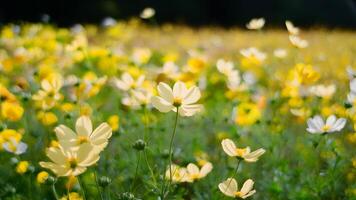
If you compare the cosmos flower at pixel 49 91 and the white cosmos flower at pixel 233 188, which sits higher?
the white cosmos flower at pixel 233 188

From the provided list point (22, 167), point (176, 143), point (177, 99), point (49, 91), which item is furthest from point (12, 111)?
point (177, 99)

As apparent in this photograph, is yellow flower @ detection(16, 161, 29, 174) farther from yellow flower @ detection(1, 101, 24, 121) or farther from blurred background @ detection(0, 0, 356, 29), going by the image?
blurred background @ detection(0, 0, 356, 29)

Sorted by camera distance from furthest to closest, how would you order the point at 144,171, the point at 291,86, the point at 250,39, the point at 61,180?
the point at 250,39, the point at 291,86, the point at 61,180, the point at 144,171

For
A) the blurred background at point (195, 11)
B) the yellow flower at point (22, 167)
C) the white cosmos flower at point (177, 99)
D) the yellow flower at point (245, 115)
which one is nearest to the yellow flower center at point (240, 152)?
the white cosmos flower at point (177, 99)

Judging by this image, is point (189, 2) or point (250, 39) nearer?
point (250, 39)

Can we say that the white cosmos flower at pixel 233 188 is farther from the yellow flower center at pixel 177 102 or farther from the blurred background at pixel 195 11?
the blurred background at pixel 195 11

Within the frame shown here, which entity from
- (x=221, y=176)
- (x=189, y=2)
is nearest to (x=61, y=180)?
(x=221, y=176)

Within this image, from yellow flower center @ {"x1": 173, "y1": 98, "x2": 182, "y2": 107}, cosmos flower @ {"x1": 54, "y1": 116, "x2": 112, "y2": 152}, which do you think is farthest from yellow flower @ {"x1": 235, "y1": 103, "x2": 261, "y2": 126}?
cosmos flower @ {"x1": 54, "y1": 116, "x2": 112, "y2": 152}

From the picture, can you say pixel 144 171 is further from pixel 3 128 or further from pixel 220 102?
pixel 220 102
